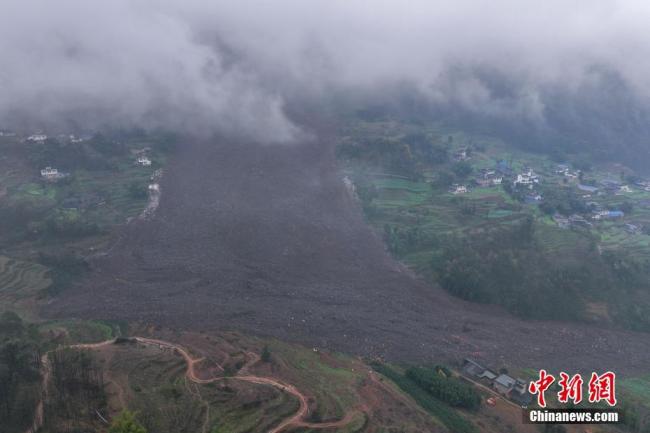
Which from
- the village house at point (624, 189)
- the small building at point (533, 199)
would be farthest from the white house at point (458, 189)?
the village house at point (624, 189)

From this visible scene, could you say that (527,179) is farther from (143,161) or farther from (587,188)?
(143,161)

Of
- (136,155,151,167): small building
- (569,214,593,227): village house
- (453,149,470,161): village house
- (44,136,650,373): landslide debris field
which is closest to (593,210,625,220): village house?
(569,214,593,227): village house

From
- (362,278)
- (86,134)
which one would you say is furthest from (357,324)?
(86,134)

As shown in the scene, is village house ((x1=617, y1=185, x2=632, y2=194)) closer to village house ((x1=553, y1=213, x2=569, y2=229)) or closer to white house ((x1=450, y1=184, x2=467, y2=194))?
village house ((x1=553, y1=213, x2=569, y2=229))

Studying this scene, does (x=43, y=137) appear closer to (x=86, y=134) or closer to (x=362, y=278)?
(x=86, y=134)

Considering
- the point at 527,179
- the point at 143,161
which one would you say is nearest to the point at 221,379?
the point at 143,161

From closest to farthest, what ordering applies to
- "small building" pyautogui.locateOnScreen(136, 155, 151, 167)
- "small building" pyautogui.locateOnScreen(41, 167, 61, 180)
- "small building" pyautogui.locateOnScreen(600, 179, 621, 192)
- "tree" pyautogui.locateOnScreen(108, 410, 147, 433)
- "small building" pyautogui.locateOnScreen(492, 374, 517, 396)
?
"tree" pyautogui.locateOnScreen(108, 410, 147, 433), "small building" pyautogui.locateOnScreen(492, 374, 517, 396), "small building" pyautogui.locateOnScreen(41, 167, 61, 180), "small building" pyautogui.locateOnScreen(136, 155, 151, 167), "small building" pyautogui.locateOnScreen(600, 179, 621, 192)
